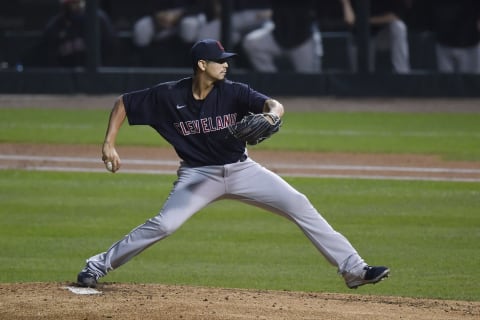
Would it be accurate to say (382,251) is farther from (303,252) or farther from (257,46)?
(257,46)

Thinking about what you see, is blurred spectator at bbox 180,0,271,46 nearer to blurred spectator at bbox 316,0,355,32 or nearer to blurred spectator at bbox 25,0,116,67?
blurred spectator at bbox 316,0,355,32

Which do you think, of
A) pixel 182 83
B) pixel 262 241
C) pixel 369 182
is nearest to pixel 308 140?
pixel 369 182

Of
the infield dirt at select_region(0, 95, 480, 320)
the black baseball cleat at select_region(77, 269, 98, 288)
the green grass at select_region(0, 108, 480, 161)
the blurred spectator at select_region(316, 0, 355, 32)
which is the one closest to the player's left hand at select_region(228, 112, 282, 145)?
the infield dirt at select_region(0, 95, 480, 320)

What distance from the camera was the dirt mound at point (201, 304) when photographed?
648cm

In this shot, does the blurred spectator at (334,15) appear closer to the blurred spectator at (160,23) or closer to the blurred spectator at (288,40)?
the blurred spectator at (288,40)

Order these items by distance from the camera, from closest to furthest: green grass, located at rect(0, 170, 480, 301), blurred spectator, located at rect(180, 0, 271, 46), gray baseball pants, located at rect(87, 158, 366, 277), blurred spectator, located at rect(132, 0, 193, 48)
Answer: gray baseball pants, located at rect(87, 158, 366, 277), green grass, located at rect(0, 170, 480, 301), blurred spectator, located at rect(180, 0, 271, 46), blurred spectator, located at rect(132, 0, 193, 48)

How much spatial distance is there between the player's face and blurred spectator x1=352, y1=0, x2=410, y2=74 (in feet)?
41.5

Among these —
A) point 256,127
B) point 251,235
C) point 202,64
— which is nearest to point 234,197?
point 256,127

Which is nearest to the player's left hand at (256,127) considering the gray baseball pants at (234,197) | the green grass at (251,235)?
the gray baseball pants at (234,197)

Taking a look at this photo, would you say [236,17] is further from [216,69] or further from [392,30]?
[216,69]

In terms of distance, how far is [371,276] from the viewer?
22.1 ft

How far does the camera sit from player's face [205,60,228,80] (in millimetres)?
6930

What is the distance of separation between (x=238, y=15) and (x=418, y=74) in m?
3.42

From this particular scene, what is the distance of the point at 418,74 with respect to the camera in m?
19.3
